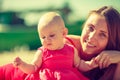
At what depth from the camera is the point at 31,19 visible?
3.93 m

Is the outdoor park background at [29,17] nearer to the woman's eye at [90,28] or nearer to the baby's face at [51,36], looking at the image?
the woman's eye at [90,28]

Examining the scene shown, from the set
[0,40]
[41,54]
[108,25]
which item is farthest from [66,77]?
[0,40]

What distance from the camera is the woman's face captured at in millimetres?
1953

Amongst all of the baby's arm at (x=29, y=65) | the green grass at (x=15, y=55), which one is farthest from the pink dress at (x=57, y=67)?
the green grass at (x=15, y=55)

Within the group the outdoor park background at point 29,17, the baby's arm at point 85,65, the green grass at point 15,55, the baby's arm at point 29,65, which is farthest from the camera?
the outdoor park background at point 29,17

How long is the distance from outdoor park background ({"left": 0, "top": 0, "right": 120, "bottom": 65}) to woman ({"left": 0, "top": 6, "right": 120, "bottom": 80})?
1537 millimetres

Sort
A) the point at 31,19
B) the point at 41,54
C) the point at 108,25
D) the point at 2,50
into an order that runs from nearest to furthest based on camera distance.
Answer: the point at 41,54 < the point at 108,25 < the point at 2,50 < the point at 31,19

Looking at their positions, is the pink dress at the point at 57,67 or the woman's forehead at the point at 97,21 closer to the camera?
the pink dress at the point at 57,67

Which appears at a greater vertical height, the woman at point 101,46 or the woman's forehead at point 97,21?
the woman's forehead at point 97,21

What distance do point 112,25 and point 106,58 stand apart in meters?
0.19

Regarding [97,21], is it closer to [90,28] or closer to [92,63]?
[90,28]

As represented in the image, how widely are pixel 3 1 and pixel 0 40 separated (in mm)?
483

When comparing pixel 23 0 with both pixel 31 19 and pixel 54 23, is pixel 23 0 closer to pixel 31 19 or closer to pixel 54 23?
pixel 31 19

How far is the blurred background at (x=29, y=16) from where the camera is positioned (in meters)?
3.74
